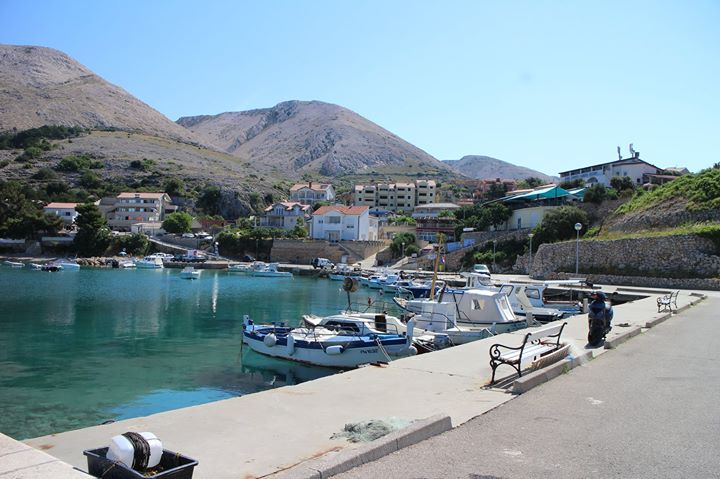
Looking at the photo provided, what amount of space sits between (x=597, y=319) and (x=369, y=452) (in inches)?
419

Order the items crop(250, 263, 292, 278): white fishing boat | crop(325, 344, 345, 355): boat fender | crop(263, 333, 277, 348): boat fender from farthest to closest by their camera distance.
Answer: crop(250, 263, 292, 278): white fishing boat, crop(263, 333, 277, 348): boat fender, crop(325, 344, 345, 355): boat fender

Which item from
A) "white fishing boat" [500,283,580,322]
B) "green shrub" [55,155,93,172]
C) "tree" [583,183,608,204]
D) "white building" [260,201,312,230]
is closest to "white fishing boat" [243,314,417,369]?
"white fishing boat" [500,283,580,322]

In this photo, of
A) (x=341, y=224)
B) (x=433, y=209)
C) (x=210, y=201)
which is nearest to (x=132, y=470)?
(x=341, y=224)

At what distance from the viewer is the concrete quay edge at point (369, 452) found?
6137 millimetres

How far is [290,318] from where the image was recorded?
3803 cm

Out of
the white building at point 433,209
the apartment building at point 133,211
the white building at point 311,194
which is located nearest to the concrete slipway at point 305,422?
the white building at point 433,209

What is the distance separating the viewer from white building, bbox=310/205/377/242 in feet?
331

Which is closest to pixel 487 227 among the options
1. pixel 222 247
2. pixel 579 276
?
pixel 579 276

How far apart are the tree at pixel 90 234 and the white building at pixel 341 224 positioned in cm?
3727

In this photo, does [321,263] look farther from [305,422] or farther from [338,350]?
[305,422]

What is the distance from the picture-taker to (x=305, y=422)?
28.6ft

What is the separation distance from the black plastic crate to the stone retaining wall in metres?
47.3

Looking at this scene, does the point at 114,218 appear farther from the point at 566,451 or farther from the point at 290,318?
the point at 566,451

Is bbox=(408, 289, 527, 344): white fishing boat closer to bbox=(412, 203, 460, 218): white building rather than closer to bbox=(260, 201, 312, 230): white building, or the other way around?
bbox=(412, 203, 460, 218): white building
